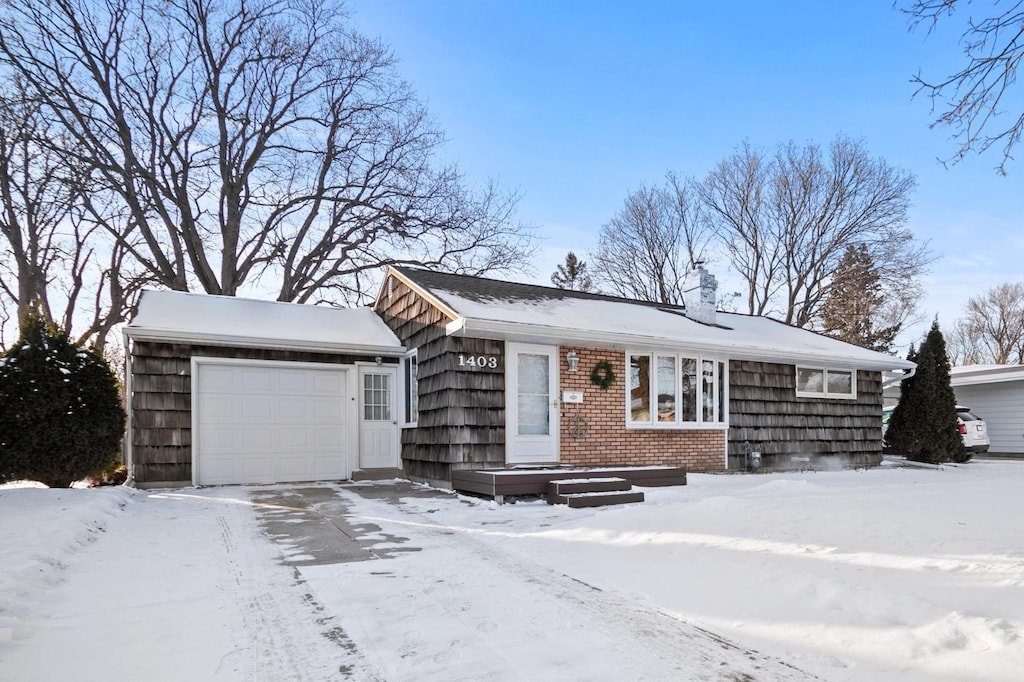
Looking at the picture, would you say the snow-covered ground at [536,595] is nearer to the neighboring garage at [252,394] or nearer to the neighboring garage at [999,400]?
the neighboring garage at [252,394]

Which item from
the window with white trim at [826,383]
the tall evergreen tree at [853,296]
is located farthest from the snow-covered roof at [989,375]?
the tall evergreen tree at [853,296]

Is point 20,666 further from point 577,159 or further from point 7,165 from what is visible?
point 7,165

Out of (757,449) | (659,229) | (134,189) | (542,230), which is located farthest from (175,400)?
(659,229)

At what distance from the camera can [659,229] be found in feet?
92.2

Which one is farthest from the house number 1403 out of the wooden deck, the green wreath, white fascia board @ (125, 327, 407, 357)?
white fascia board @ (125, 327, 407, 357)

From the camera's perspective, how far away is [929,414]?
14.5 metres

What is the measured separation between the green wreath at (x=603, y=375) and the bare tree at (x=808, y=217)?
18.9m

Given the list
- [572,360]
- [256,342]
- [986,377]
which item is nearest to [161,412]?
[256,342]

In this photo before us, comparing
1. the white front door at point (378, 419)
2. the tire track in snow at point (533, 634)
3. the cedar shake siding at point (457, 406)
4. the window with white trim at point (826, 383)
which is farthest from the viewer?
the window with white trim at point (826, 383)

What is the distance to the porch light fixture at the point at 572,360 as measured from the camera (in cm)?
1007

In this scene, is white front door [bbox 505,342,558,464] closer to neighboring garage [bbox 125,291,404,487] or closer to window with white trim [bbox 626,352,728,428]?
window with white trim [bbox 626,352,728,428]

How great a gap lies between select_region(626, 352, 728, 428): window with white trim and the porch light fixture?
1142 mm

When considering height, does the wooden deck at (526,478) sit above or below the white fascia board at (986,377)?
below

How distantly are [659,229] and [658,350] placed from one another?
18.3 m
